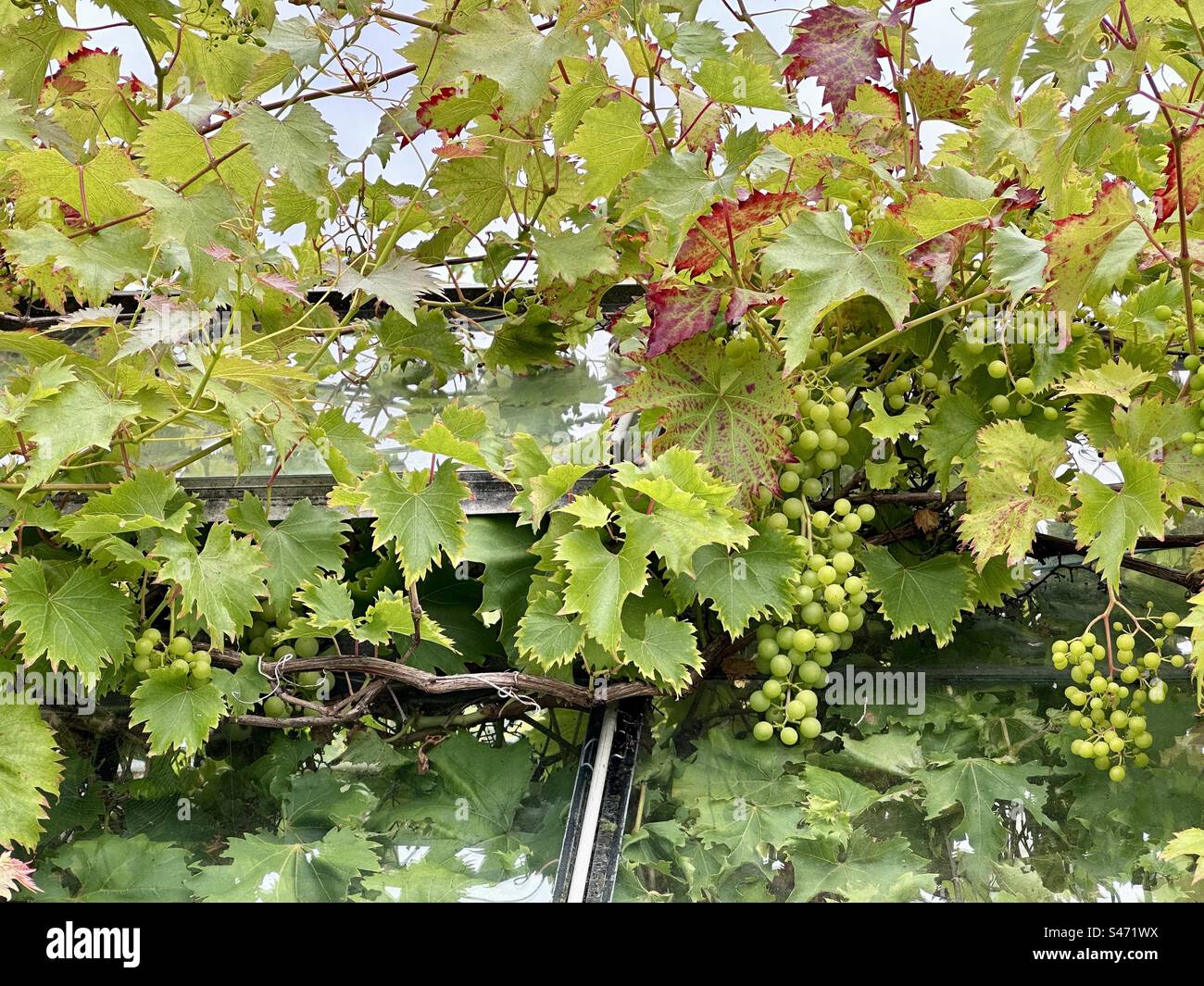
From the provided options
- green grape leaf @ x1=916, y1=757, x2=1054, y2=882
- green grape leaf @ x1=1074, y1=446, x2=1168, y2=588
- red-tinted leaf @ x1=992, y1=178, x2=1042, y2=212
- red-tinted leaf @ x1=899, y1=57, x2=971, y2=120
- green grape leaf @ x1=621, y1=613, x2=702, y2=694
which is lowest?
green grape leaf @ x1=916, y1=757, x2=1054, y2=882

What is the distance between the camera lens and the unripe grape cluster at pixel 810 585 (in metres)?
1.38

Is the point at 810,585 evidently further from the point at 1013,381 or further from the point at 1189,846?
the point at 1189,846

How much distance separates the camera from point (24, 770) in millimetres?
1262

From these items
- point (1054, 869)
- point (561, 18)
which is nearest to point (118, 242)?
point (561, 18)

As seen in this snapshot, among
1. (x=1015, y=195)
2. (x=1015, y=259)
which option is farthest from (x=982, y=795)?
(x=1015, y=195)

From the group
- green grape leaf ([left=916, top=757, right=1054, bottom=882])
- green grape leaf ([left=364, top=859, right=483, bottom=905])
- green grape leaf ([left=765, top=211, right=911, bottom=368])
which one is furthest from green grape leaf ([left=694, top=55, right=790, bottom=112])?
green grape leaf ([left=364, top=859, right=483, bottom=905])

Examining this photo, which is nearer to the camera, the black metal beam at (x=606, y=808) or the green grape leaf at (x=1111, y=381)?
the black metal beam at (x=606, y=808)

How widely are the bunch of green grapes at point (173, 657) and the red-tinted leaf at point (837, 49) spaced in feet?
3.57

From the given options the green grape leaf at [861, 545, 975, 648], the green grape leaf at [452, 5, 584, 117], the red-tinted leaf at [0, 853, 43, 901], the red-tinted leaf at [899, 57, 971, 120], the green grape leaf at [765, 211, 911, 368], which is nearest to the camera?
the red-tinted leaf at [0, 853, 43, 901]

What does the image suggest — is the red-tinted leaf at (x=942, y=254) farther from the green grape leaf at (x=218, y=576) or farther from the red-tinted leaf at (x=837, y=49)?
the green grape leaf at (x=218, y=576)

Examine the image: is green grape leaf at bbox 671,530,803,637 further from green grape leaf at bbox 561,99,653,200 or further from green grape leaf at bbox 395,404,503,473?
green grape leaf at bbox 561,99,653,200

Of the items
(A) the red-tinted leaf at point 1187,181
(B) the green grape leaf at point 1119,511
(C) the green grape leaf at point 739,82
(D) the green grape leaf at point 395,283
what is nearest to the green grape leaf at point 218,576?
(D) the green grape leaf at point 395,283

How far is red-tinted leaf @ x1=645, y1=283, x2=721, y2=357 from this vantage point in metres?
1.38

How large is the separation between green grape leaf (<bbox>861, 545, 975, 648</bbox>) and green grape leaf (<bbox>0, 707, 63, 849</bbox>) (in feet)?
3.48
